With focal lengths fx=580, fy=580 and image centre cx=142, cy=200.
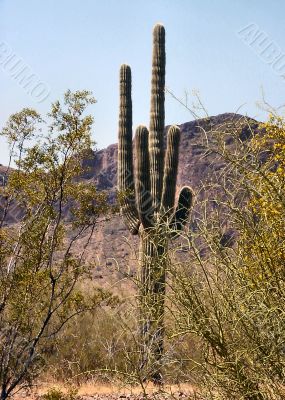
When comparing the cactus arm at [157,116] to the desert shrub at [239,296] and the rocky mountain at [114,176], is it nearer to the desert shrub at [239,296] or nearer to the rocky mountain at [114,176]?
the desert shrub at [239,296]

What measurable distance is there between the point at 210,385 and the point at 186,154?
47310 mm

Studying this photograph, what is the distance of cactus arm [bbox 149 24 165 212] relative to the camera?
11.0 metres

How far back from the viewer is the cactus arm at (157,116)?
435 inches

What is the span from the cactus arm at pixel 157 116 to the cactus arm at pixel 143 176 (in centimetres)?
21

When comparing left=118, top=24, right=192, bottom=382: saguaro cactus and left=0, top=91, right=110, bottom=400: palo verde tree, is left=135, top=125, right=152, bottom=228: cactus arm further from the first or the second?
left=0, top=91, right=110, bottom=400: palo verde tree

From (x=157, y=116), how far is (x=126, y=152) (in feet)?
3.12

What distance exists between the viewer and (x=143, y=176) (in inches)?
420

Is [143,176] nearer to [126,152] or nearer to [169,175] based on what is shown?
[169,175]

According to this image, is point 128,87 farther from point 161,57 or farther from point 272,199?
point 272,199

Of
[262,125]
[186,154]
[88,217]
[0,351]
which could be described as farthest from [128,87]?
[186,154]

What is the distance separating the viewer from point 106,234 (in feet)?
128

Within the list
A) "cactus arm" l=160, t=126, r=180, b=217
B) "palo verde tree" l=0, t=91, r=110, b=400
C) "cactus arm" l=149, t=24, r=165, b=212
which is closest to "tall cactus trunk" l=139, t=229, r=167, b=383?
"palo verde tree" l=0, t=91, r=110, b=400

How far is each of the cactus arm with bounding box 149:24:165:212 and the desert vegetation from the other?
0.09 feet

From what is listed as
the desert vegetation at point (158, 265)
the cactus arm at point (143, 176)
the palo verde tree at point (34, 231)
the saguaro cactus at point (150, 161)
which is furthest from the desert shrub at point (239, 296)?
the cactus arm at point (143, 176)
